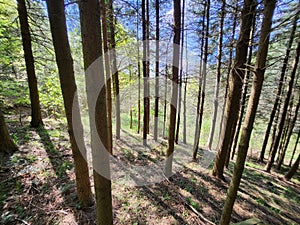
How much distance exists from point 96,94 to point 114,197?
310cm

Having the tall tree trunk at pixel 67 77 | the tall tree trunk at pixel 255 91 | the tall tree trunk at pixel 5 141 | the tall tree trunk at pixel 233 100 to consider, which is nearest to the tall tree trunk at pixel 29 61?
the tall tree trunk at pixel 5 141

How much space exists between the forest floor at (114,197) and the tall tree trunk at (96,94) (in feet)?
5.16

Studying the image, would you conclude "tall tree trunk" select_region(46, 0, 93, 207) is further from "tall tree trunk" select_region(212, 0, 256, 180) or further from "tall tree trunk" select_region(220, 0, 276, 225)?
"tall tree trunk" select_region(212, 0, 256, 180)

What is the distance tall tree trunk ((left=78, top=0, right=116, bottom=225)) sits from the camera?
143cm

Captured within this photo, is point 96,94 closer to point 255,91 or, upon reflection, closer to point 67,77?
point 67,77

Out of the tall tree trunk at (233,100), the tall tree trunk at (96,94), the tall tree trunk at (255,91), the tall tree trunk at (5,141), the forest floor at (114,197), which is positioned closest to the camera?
the tall tree trunk at (96,94)

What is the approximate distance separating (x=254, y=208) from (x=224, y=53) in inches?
270

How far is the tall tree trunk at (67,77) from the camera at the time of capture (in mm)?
2031

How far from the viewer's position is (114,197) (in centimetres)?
346

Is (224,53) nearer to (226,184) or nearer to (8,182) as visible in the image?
(226,184)

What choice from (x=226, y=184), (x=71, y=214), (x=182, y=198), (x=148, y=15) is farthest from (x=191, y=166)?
(x=148, y=15)

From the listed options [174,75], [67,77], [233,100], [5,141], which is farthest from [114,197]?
[233,100]

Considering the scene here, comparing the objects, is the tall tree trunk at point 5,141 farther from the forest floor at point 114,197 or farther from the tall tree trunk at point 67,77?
the tall tree trunk at point 67,77

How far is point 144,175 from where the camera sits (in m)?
4.63
